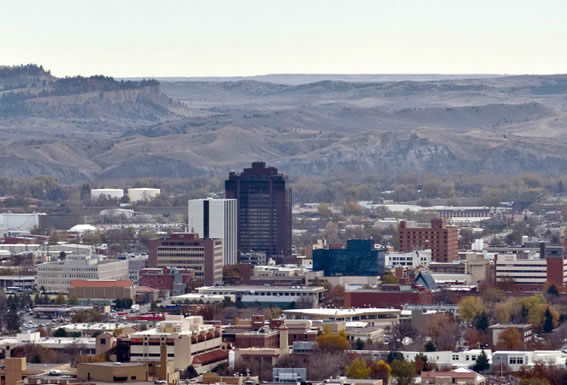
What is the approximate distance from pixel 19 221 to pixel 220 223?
38.3 metres

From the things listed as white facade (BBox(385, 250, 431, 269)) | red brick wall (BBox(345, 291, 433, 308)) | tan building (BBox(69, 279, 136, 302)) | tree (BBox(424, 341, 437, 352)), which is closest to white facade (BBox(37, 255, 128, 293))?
tan building (BBox(69, 279, 136, 302))

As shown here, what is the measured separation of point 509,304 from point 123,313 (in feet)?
48.6

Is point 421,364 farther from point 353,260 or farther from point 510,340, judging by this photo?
point 353,260

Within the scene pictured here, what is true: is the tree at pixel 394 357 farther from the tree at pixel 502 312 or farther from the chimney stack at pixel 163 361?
the tree at pixel 502 312

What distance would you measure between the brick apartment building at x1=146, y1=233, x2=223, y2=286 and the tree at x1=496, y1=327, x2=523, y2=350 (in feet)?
126

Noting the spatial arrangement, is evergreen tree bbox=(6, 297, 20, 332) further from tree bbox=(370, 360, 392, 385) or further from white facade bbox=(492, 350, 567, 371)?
tree bbox=(370, 360, 392, 385)

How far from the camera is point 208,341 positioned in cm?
7169

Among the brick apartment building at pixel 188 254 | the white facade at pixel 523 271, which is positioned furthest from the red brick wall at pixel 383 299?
the brick apartment building at pixel 188 254

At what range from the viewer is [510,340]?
3044 inches

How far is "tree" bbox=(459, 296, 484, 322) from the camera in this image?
3484 inches

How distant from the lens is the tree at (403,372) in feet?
210

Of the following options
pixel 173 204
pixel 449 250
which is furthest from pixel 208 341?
pixel 173 204

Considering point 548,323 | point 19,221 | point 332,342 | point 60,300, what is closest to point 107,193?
point 19,221

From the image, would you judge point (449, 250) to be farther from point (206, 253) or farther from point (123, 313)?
point (123, 313)
